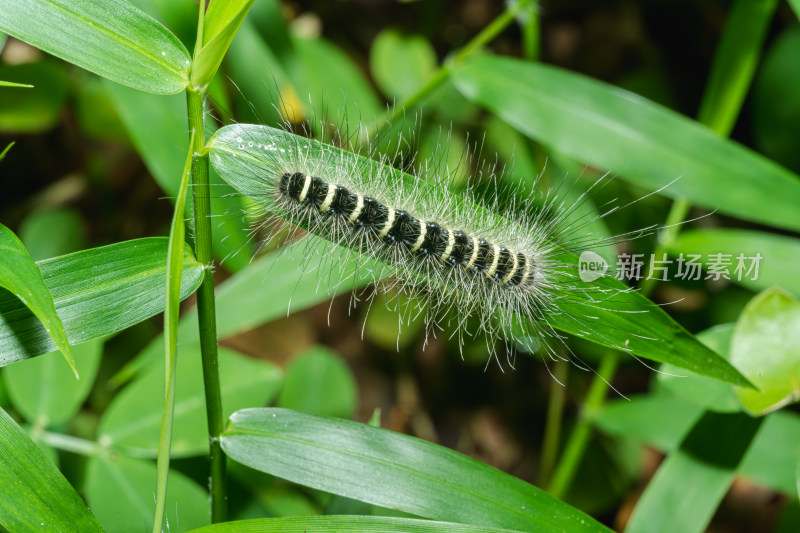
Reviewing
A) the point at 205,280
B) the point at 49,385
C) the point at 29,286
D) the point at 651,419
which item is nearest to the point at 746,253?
the point at 651,419

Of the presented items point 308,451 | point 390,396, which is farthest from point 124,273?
point 390,396

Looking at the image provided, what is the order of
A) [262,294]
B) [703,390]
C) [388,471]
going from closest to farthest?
1. [388,471]
2. [703,390]
3. [262,294]

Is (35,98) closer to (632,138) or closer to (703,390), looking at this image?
(632,138)

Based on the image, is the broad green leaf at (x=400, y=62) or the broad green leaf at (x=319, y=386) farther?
the broad green leaf at (x=400, y=62)

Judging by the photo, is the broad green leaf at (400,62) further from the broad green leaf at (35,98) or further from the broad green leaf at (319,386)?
the broad green leaf at (35,98)

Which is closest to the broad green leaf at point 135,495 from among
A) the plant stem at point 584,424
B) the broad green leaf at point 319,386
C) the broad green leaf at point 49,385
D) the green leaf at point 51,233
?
the broad green leaf at point 49,385

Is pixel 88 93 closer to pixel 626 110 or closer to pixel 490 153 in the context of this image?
pixel 490 153
